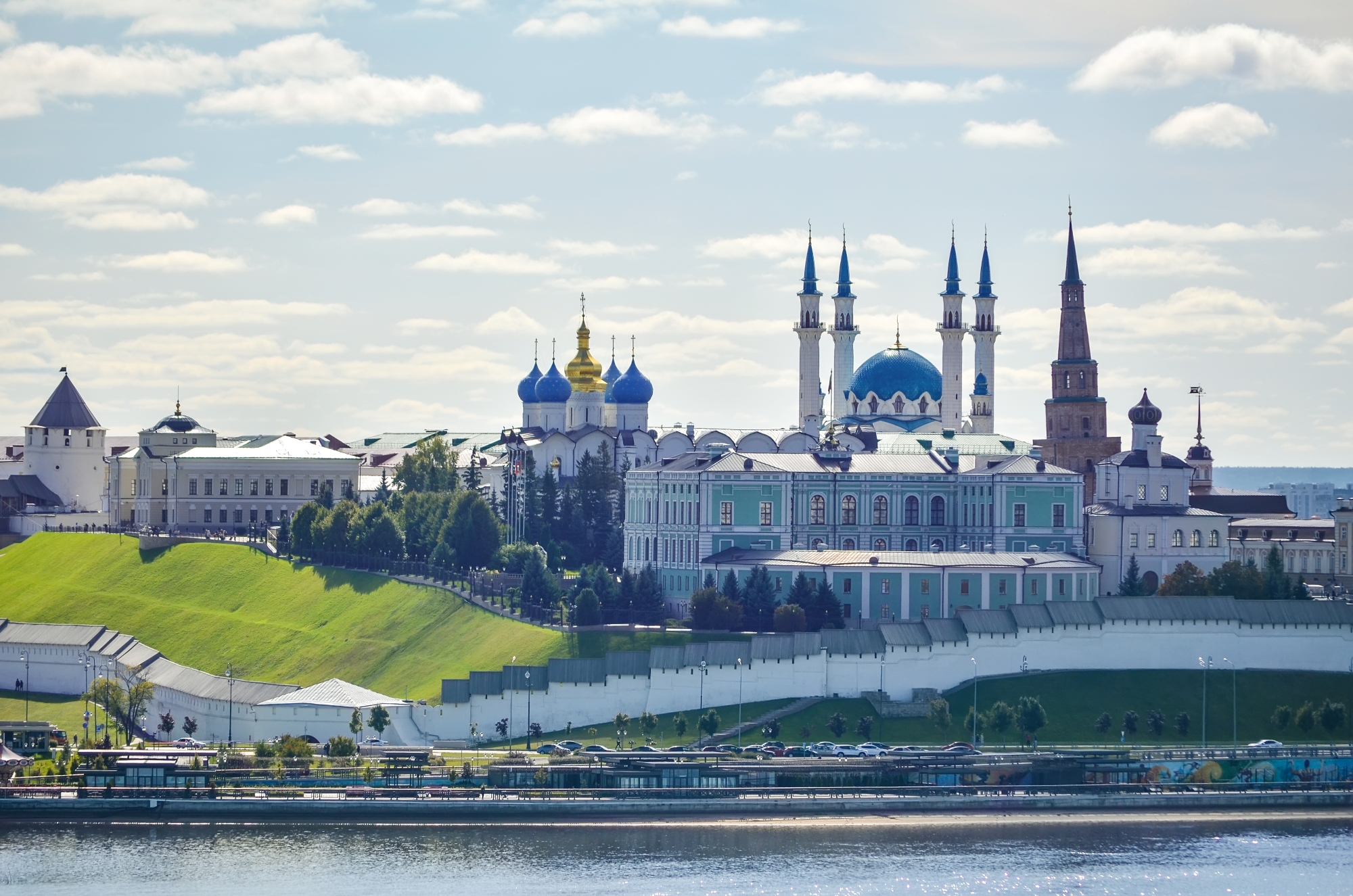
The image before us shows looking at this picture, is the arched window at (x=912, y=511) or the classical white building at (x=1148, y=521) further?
the arched window at (x=912, y=511)

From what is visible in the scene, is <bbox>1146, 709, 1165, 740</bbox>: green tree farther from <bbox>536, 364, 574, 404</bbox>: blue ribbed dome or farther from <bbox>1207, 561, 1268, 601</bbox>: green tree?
<bbox>536, 364, 574, 404</bbox>: blue ribbed dome

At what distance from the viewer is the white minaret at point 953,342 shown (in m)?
158

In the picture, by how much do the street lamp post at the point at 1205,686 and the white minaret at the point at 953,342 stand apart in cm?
5469

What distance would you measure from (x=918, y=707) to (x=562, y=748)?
1445 centimetres

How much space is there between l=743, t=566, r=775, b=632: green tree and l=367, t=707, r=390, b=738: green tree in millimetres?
18597

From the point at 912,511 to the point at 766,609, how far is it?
17440 millimetres

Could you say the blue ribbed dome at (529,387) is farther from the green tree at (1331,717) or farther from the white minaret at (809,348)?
the green tree at (1331,717)

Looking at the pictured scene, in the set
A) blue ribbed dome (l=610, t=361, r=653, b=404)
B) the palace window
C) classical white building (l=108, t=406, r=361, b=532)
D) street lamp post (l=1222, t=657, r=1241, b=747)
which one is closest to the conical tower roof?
classical white building (l=108, t=406, r=361, b=532)

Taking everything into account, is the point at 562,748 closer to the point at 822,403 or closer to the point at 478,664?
the point at 478,664

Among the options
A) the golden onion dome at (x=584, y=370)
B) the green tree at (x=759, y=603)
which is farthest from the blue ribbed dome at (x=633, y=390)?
the green tree at (x=759, y=603)

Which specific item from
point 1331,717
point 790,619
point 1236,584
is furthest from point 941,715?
point 1236,584

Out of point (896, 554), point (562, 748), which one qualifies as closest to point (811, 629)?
point (896, 554)

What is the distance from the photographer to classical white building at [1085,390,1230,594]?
122 m

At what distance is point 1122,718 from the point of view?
9769 cm
